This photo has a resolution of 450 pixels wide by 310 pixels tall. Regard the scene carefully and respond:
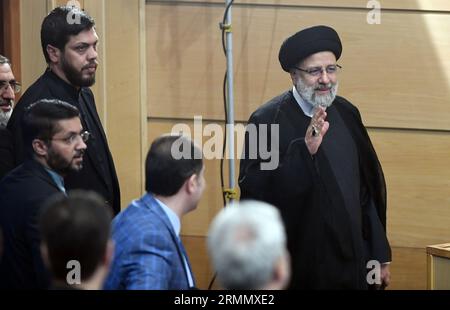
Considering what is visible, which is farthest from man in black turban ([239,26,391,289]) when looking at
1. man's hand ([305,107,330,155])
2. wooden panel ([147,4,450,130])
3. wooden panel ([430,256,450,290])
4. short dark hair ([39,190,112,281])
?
short dark hair ([39,190,112,281])

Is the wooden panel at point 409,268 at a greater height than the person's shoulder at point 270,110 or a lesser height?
lesser

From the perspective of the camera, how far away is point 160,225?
12.3ft

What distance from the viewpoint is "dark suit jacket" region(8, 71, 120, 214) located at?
4961 mm

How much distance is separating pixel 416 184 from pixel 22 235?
260cm

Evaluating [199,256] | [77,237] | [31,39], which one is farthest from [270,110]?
[77,237]

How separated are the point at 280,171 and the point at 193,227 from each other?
57.1 inches

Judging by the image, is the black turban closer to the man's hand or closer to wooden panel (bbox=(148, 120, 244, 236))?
the man's hand

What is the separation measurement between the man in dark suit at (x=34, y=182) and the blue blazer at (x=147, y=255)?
42cm

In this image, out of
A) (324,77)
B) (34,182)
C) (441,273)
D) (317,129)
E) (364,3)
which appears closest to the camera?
(34,182)

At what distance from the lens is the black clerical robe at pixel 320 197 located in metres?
4.84

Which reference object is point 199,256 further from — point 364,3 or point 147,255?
point 147,255

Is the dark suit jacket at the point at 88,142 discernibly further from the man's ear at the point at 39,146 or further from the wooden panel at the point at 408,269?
the wooden panel at the point at 408,269

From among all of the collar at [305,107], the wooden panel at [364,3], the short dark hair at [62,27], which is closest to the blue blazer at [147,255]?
the collar at [305,107]
